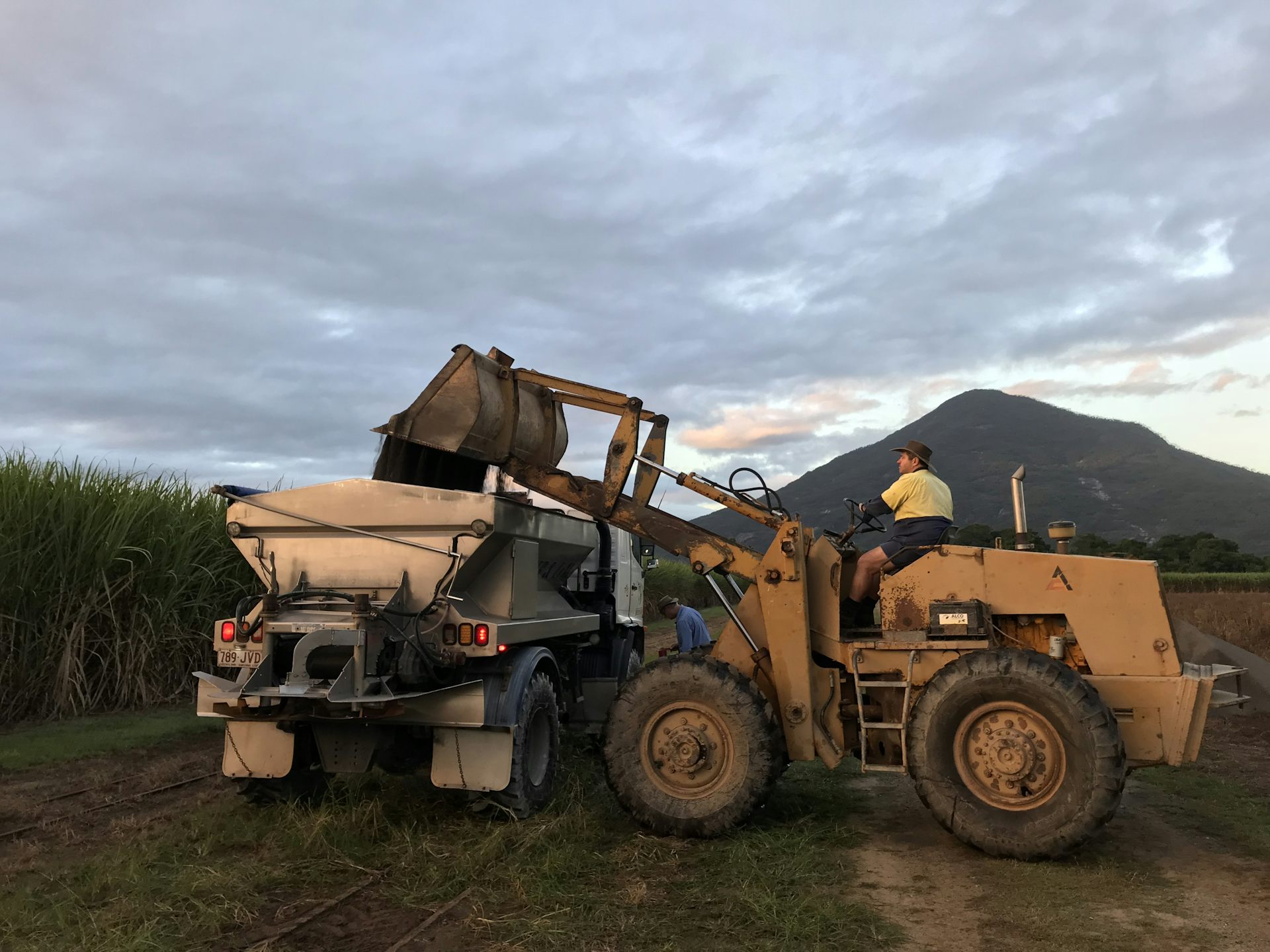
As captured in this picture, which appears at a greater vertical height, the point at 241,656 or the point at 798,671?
the point at 241,656

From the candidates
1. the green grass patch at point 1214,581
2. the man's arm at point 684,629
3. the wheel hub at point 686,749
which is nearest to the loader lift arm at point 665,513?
the wheel hub at point 686,749

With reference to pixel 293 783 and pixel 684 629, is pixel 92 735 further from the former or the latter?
pixel 684 629

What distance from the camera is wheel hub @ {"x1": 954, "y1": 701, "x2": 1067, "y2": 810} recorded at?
18.4 feet

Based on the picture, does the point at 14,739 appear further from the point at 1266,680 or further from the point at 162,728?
the point at 1266,680

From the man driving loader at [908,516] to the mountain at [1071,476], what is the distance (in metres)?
89.5

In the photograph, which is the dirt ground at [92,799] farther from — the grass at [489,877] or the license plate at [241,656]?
the license plate at [241,656]

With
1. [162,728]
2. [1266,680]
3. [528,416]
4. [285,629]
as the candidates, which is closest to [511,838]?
[285,629]

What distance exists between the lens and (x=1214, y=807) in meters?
7.20

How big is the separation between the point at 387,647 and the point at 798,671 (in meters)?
2.82

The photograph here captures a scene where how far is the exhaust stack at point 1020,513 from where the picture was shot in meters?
6.50

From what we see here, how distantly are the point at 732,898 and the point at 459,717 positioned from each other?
7.09 feet

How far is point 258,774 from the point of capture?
21.3 feet

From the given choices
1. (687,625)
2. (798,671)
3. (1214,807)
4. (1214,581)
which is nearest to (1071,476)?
(1214,581)

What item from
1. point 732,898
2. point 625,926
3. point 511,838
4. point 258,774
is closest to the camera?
point 625,926
